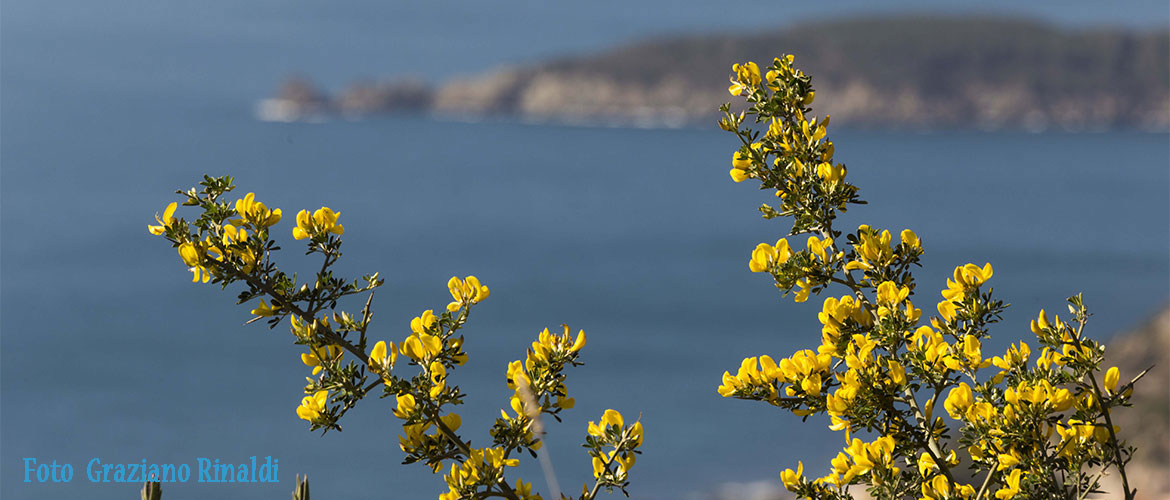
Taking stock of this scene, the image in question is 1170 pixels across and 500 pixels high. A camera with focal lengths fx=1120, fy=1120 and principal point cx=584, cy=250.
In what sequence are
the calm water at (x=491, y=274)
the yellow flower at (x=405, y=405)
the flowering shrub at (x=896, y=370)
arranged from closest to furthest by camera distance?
the yellow flower at (x=405, y=405) < the flowering shrub at (x=896, y=370) < the calm water at (x=491, y=274)

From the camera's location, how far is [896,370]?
2566mm

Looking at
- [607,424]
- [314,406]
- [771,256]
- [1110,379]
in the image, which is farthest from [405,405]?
[1110,379]

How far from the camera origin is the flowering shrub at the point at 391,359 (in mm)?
2459

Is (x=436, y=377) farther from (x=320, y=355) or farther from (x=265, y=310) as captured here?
(x=265, y=310)

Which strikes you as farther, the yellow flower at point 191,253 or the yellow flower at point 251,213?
the yellow flower at point 251,213

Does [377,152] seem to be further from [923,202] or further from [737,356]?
[737,356]

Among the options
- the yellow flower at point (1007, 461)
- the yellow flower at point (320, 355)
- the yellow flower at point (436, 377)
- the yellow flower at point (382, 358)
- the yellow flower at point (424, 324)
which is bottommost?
the yellow flower at point (1007, 461)

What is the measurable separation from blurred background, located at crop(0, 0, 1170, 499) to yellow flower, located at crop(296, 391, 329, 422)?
730 inches

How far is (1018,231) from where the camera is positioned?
66.2 metres

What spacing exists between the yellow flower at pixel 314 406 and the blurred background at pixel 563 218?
1854 centimetres

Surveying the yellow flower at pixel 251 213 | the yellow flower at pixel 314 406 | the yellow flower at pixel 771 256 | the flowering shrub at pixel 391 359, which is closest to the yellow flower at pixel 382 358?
the flowering shrub at pixel 391 359

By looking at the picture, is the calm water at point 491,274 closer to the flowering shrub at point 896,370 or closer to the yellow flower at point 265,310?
the flowering shrub at point 896,370

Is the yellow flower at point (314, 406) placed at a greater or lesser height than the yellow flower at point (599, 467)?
greater

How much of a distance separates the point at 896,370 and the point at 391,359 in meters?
1.15
